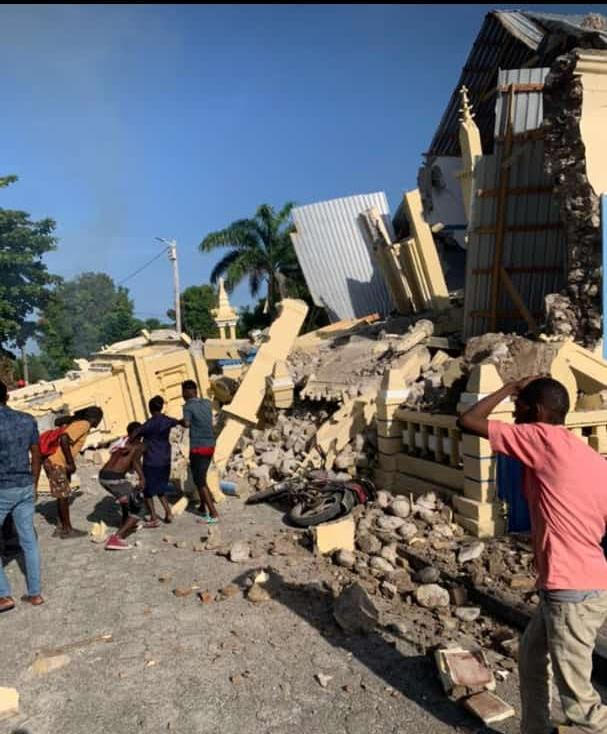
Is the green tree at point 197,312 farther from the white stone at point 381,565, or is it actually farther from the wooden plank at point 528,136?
the white stone at point 381,565

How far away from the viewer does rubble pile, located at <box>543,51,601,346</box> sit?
7.88m

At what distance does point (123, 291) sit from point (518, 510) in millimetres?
35817

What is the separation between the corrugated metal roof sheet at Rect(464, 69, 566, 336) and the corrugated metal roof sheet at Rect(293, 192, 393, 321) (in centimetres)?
1004

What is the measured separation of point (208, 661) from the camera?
3.87 m

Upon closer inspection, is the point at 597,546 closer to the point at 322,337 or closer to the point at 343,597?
the point at 343,597

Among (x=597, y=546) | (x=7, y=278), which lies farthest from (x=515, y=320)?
(x=7, y=278)

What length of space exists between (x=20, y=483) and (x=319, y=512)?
298cm

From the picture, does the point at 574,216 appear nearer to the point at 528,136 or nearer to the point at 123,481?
the point at 528,136

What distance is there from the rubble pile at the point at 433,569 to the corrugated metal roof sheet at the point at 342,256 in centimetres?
1455

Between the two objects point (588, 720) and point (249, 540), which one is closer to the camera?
point (588, 720)


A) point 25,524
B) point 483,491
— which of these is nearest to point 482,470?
point 483,491

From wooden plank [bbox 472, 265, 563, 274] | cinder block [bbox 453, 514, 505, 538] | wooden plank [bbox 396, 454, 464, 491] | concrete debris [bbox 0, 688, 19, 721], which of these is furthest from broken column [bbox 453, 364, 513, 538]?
wooden plank [bbox 472, 265, 563, 274]

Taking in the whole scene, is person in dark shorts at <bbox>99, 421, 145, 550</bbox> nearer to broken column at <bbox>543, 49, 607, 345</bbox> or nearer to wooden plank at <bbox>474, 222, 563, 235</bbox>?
broken column at <bbox>543, 49, 607, 345</bbox>

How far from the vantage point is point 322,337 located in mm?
14898
